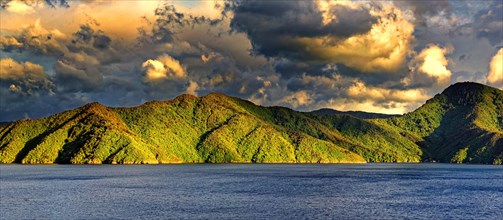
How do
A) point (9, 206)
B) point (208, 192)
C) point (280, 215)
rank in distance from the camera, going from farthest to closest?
point (208, 192), point (9, 206), point (280, 215)

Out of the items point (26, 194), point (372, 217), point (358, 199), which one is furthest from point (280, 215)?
point (26, 194)

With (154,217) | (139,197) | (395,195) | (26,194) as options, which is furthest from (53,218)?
(395,195)

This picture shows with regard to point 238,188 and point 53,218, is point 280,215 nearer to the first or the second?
point 53,218

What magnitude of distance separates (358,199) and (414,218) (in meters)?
38.9

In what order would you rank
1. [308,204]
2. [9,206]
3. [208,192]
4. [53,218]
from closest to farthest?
[53,218] < [9,206] < [308,204] < [208,192]

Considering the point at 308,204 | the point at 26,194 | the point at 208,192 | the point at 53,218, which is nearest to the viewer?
the point at 53,218

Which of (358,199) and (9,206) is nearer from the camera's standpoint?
(9,206)

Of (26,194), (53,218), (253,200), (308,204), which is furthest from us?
(26,194)

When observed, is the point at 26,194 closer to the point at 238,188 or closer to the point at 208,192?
the point at 208,192

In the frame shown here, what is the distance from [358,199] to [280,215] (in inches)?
1761

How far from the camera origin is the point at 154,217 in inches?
4646

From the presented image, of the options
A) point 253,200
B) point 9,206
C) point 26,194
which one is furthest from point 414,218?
point 26,194

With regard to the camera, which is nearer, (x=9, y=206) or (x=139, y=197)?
(x=9, y=206)

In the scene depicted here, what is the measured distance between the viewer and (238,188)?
198 m
